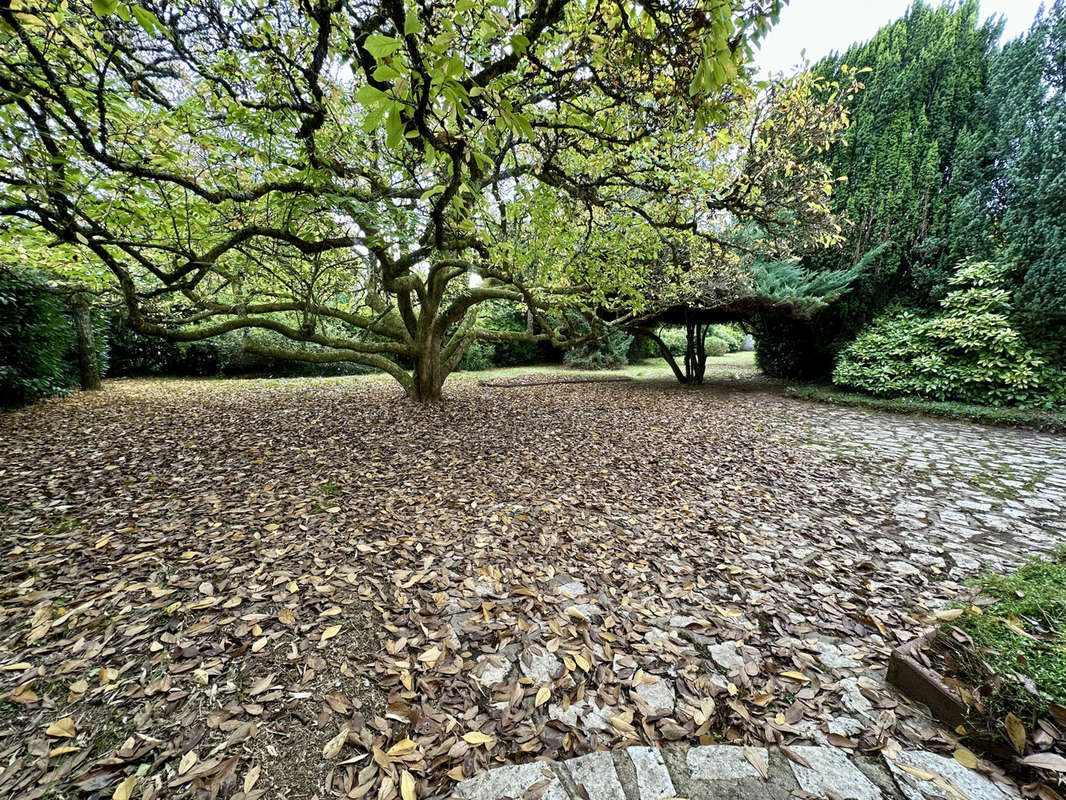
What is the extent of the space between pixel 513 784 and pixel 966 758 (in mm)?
1852

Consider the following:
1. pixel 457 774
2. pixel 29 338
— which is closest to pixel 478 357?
pixel 29 338

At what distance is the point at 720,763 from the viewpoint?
169 centimetres

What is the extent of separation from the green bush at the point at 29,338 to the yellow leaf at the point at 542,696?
9202mm

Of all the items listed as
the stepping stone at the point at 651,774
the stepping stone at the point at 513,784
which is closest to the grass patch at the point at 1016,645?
the stepping stone at the point at 651,774

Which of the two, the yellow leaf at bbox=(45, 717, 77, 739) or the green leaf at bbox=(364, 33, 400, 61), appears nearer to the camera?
the green leaf at bbox=(364, 33, 400, 61)

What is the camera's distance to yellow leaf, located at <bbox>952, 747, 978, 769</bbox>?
5.34 ft

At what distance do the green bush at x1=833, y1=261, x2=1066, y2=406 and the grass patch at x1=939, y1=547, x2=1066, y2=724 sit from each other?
7893 mm

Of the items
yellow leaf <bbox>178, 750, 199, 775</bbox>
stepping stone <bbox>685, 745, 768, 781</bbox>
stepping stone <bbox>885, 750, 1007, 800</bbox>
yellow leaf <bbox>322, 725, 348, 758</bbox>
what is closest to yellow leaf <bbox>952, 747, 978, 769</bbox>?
stepping stone <bbox>885, 750, 1007, 800</bbox>

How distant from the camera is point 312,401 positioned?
848 cm

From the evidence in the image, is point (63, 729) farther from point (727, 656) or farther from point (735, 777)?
point (727, 656)

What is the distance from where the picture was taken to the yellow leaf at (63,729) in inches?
66.6

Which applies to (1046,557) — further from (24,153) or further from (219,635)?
(24,153)

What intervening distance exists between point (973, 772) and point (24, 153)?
8.26 metres

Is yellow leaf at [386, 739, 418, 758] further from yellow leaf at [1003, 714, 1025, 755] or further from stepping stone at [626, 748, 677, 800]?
yellow leaf at [1003, 714, 1025, 755]
